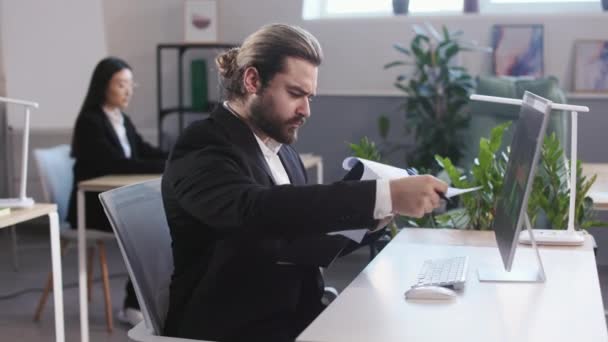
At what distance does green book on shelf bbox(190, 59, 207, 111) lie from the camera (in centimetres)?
539

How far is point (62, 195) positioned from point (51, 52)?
78.6 inches

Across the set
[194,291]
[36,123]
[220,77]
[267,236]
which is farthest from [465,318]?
[36,123]

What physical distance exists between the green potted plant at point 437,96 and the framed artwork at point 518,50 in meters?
0.27

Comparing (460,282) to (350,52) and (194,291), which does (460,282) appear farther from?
(350,52)

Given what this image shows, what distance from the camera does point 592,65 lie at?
4773mm

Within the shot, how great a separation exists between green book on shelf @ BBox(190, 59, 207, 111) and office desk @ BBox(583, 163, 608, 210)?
8.39 feet

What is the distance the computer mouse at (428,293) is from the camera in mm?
1624

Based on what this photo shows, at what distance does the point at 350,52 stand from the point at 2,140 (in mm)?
2443

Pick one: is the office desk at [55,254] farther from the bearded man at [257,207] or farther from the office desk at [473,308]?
the office desk at [473,308]

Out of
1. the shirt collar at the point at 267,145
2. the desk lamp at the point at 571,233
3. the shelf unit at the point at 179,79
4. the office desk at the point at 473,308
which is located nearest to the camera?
the office desk at the point at 473,308

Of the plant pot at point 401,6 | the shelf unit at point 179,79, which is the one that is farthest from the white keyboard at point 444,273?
the shelf unit at point 179,79

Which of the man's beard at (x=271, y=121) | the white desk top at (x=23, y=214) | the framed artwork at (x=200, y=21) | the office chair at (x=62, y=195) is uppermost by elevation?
the framed artwork at (x=200, y=21)

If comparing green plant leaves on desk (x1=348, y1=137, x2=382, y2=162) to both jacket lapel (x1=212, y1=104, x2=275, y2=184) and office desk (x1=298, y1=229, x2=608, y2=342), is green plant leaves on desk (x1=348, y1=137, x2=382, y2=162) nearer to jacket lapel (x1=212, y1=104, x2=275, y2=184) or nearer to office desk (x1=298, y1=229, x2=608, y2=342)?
office desk (x1=298, y1=229, x2=608, y2=342)

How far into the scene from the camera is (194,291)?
176cm
